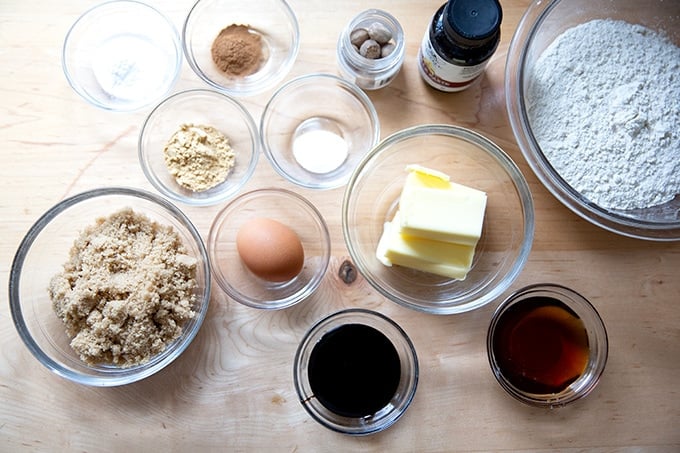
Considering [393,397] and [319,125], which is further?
[319,125]

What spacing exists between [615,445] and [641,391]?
15 cm

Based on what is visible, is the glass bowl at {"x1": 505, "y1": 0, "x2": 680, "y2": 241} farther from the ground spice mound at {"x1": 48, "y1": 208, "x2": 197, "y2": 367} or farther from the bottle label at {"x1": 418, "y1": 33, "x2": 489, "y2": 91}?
the ground spice mound at {"x1": 48, "y1": 208, "x2": 197, "y2": 367}

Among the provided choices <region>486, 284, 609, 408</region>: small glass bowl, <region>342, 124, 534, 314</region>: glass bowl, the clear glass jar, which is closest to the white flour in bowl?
<region>342, 124, 534, 314</region>: glass bowl

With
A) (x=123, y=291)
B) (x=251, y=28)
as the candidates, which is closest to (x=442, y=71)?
(x=251, y=28)

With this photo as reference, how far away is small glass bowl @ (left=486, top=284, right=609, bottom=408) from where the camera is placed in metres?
1.34

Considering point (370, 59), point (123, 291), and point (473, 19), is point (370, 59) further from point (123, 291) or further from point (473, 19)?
point (123, 291)

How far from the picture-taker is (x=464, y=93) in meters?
1.41

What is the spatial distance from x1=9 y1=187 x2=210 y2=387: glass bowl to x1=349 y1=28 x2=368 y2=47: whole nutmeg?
1.96ft

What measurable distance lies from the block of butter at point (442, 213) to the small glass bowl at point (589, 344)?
23 cm

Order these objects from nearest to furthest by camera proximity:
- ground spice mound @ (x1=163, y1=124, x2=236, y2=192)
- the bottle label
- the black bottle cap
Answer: the black bottle cap
the bottle label
ground spice mound @ (x1=163, y1=124, x2=236, y2=192)

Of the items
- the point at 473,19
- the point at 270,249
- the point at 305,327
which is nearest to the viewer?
the point at 473,19

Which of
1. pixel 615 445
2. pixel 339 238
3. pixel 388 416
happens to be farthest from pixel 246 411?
pixel 615 445

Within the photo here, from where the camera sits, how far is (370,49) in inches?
52.3

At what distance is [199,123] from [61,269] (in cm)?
50
